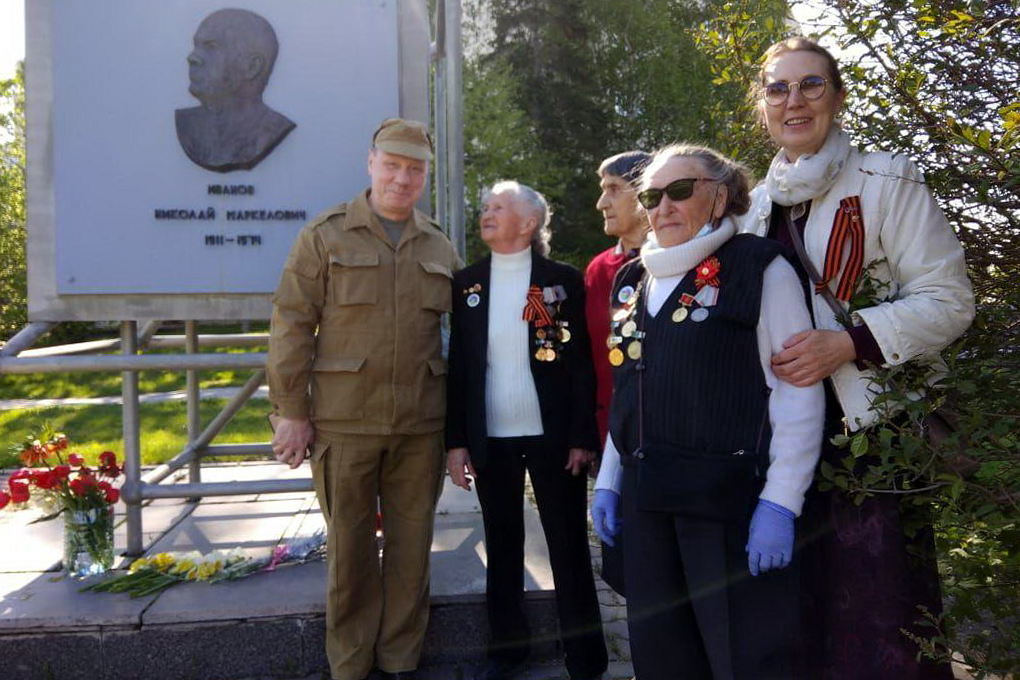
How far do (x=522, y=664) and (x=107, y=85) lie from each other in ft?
9.78

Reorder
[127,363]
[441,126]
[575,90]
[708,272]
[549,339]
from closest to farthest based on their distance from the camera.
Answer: [708,272] → [549,339] → [127,363] → [441,126] → [575,90]

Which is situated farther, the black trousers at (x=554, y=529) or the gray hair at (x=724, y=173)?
the black trousers at (x=554, y=529)

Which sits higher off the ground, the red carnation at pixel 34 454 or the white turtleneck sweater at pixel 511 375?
the white turtleneck sweater at pixel 511 375

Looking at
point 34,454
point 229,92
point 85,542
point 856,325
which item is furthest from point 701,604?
point 34,454

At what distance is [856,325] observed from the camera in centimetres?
208

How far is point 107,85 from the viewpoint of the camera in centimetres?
382

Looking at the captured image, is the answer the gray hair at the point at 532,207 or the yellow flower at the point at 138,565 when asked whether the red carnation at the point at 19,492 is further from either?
the gray hair at the point at 532,207

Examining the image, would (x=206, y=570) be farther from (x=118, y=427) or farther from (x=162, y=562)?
(x=118, y=427)

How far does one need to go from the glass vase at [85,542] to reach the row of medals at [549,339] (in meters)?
2.13

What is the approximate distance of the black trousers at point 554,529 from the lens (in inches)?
123

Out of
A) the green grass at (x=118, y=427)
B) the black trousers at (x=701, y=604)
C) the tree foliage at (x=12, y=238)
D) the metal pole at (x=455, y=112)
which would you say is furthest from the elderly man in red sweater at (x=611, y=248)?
the tree foliage at (x=12, y=238)

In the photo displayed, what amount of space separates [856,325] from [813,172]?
0.38m

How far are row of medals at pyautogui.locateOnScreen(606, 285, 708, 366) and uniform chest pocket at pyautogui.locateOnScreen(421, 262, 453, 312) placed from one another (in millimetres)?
945

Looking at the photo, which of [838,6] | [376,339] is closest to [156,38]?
[376,339]
